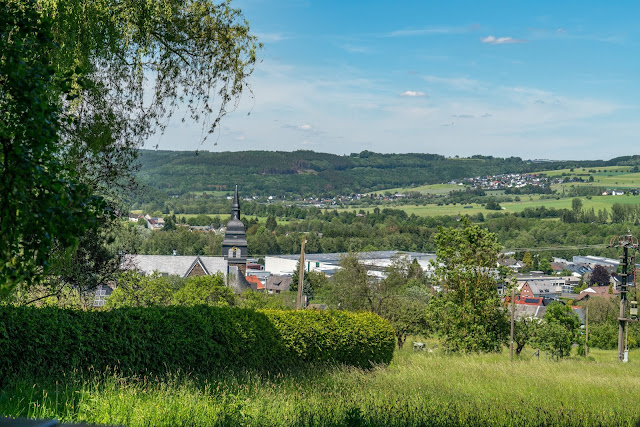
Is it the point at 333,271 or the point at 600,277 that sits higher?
the point at 333,271

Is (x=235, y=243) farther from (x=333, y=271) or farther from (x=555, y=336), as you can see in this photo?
(x=555, y=336)

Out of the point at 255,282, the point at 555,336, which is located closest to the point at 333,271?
the point at 255,282

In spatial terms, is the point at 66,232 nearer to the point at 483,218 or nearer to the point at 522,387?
the point at 522,387

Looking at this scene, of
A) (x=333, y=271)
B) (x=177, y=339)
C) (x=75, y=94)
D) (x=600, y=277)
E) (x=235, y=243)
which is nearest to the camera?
(x=75, y=94)

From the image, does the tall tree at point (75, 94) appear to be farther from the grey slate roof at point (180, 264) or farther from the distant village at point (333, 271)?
the grey slate roof at point (180, 264)

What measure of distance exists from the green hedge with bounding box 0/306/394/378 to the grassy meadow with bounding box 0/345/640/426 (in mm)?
553

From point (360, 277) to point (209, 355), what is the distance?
1164 inches

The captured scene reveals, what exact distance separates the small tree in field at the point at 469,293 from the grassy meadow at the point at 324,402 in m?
13.6

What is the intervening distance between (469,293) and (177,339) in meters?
17.0

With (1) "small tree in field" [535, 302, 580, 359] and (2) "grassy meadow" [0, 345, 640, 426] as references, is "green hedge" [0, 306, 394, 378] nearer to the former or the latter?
(2) "grassy meadow" [0, 345, 640, 426]

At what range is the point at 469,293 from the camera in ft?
85.5

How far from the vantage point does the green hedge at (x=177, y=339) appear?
29.3 ft

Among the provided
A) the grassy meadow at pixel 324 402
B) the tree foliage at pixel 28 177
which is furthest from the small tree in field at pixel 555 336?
the tree foliage at pixel 28 177

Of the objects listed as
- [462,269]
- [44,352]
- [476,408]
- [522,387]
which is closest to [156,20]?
[44,352]
